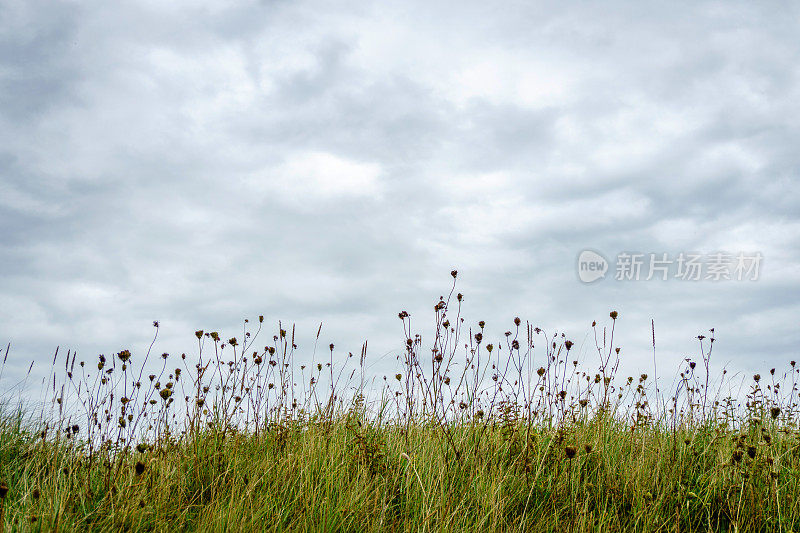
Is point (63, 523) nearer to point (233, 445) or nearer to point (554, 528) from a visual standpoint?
point (233, 445)

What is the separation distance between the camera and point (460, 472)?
4258mm

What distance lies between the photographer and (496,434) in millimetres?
4895

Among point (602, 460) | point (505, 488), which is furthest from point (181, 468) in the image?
point (602, 460)

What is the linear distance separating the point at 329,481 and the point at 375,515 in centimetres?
35

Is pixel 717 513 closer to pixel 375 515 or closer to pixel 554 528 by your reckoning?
pixel 554 528

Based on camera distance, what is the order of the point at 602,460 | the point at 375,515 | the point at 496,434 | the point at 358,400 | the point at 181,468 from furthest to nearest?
the point at 358,400 → the point at 496,434 → the point at 602,460 → the point at 181,468 → the point at 375,515

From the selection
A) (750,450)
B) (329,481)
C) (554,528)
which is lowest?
(554,528)

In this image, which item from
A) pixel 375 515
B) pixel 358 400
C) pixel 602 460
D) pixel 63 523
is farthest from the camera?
pixel 358 400

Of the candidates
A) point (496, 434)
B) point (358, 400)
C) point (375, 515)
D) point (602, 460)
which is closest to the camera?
point (375, 515)

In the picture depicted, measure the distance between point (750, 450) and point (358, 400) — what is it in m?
3.33

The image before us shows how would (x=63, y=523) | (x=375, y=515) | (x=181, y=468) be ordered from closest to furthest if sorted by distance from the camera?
1. (x=63, y=523)
2. (x=375, y=515)
3. (x=181, y=468)

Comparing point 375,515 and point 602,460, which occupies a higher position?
point 602,460

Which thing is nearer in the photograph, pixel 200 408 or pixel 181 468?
pixel 181 468

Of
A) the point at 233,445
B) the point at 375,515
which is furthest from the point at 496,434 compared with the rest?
the point at 233,445
